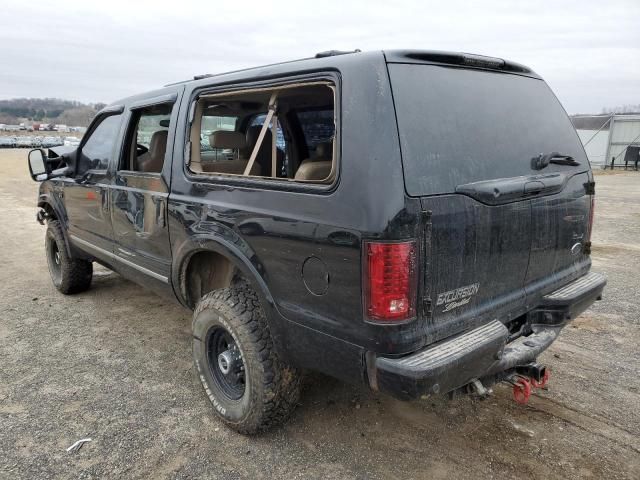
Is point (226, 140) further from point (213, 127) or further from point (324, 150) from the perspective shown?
point (324, 150)

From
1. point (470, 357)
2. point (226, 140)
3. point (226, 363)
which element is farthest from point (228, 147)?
point (470, 357)

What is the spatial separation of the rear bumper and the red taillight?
20cm

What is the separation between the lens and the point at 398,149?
2.00 meters

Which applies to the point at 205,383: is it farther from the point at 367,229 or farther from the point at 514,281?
the point at 514,281

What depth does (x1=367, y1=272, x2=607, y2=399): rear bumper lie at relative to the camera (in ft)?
6.49

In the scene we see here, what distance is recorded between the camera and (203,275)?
10.8 ft

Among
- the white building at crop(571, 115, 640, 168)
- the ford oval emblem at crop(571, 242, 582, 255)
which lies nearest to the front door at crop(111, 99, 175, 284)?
the ford oval emblem at crop(571, 242, 582, 255)

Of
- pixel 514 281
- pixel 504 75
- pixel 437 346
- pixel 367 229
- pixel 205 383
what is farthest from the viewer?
pixel 205 383

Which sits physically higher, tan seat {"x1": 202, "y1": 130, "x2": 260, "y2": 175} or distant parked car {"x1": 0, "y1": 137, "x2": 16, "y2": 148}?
tan seat {"x1": 202, "y1": 130, "x2": 260, "y2": 175}

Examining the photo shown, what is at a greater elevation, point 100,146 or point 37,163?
point 100,146

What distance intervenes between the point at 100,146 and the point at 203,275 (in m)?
1.77

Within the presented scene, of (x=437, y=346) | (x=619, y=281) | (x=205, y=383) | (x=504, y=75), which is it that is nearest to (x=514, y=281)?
(x=437, y=346)

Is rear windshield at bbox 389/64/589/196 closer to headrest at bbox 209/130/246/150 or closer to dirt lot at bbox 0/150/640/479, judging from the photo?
dirt lot at bbox 0/150/640/479

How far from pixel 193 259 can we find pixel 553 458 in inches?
92.8
